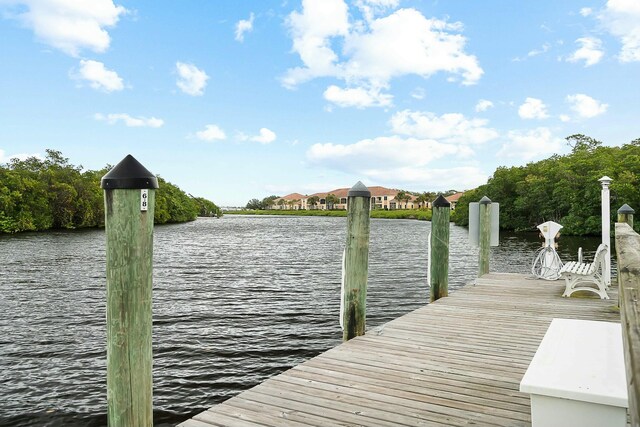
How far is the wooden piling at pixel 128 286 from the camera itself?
294 cm

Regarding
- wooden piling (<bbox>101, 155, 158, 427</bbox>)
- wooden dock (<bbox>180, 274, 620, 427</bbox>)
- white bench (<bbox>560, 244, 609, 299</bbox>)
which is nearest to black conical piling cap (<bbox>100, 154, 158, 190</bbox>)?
wooden piling (<bbox>101, 155, 158, 427</bbox>)

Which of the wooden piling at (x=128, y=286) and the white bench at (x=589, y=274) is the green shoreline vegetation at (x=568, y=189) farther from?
the wooden piling at (x=128, y=286)

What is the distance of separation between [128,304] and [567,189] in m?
58.8

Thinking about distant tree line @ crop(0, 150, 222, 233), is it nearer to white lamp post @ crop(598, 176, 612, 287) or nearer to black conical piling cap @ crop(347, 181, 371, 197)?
black conical piling cap @ crop(347, 181, 371, 197)

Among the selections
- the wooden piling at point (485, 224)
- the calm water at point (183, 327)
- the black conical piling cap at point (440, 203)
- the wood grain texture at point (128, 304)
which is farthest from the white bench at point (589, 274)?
the wood grain texture at point (128, 304)

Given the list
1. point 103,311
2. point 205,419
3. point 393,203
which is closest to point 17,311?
point 103,311

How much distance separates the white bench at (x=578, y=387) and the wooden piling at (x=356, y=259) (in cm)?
291

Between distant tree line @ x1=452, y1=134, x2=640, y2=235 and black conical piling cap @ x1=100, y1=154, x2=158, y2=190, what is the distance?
49718 mm

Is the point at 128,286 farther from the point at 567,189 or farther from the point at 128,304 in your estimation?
the point at 567,189

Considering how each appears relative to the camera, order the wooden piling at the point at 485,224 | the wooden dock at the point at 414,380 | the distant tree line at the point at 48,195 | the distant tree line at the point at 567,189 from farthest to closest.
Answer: the distant tree line at the point at 48,195 < the distant tree line at the point at 567,189 < the wooden piling at the point at 485,224 < the wooden dock at the point at 414,380

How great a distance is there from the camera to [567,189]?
53.5m

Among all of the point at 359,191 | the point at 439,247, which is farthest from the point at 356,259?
the point at 439,247

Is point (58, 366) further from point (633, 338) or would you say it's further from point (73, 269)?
point (73, 269)

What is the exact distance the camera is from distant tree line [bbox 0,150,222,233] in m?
56.2
